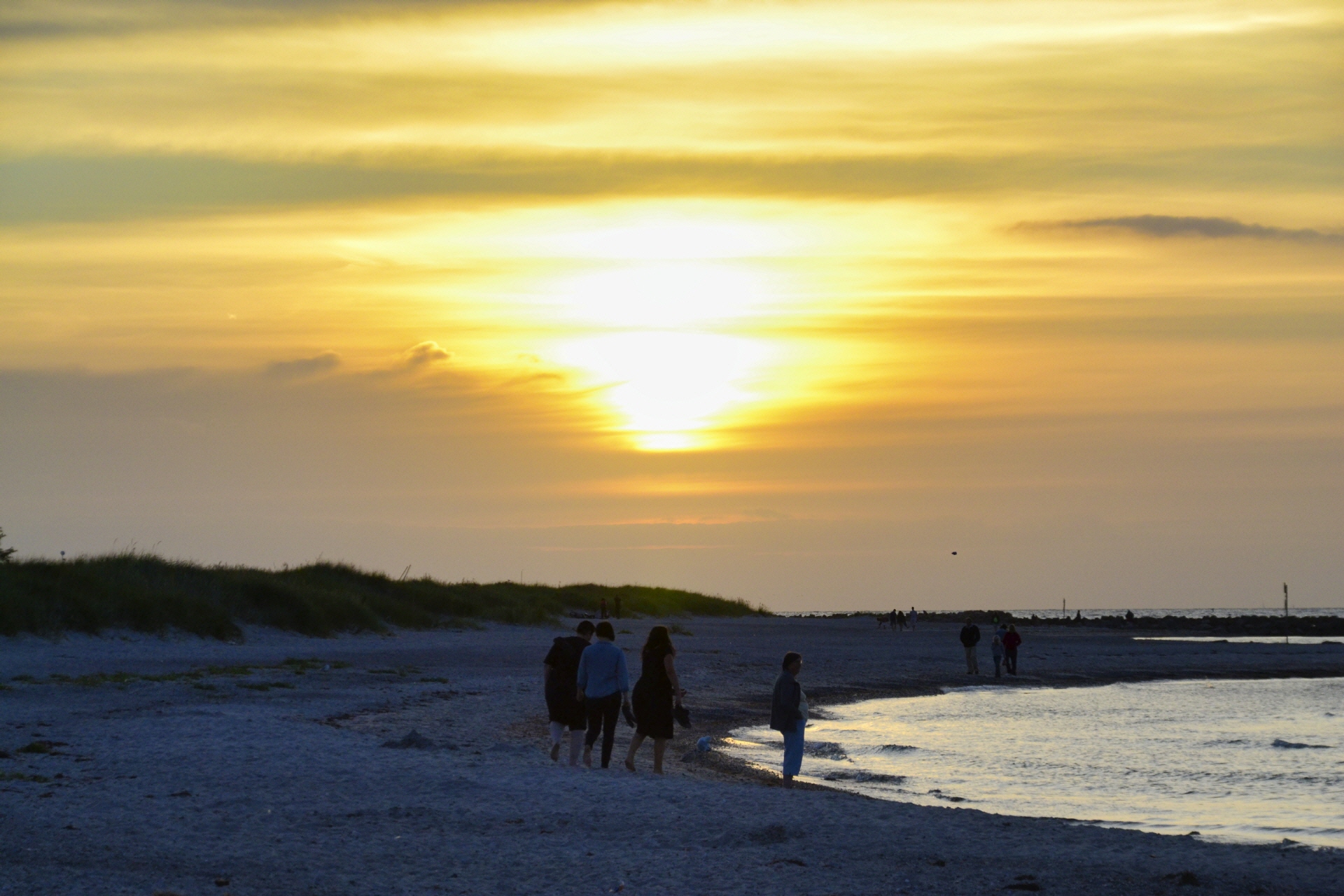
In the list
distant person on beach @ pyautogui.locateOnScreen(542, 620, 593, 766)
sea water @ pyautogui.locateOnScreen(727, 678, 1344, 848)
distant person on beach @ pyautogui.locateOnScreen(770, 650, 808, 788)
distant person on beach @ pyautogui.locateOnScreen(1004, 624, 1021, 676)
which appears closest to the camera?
distant person on beach @ pyautogui.locateOnScreen(542, 620, 593, 766)

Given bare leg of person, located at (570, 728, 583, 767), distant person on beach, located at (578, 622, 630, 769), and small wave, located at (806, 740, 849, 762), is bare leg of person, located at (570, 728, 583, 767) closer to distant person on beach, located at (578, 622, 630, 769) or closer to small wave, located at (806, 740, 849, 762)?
distant person on beach, located at (578, 622, 630, 769)

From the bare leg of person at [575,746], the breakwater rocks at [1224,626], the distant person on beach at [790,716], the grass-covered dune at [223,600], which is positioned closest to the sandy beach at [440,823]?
the bare leg of person at [575,746]

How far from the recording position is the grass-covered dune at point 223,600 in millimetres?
32688

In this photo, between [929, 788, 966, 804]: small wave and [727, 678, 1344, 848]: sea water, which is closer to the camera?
[727, 678, 1344, 848]: sea water

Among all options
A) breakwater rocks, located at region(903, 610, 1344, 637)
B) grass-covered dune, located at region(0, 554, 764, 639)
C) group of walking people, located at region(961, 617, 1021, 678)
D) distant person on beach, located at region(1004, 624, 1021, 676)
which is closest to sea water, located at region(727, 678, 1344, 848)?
group of walking people, located at region(961, 617, 1021, 678)

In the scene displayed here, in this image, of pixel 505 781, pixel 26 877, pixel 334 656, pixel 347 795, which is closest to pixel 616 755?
pixel 505 781

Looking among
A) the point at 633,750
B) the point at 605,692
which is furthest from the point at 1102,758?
the point at 605,692

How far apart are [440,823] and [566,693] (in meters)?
4.20

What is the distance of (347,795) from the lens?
1331 centimetres

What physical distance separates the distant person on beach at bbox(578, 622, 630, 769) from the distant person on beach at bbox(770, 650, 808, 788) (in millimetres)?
2129

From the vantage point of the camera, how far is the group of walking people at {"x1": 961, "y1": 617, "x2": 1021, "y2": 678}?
43031 mm

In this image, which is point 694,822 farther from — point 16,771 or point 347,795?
point 16,771

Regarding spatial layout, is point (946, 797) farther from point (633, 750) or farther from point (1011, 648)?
point (1011, 648)

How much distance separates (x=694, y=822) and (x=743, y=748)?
34.7 feet
